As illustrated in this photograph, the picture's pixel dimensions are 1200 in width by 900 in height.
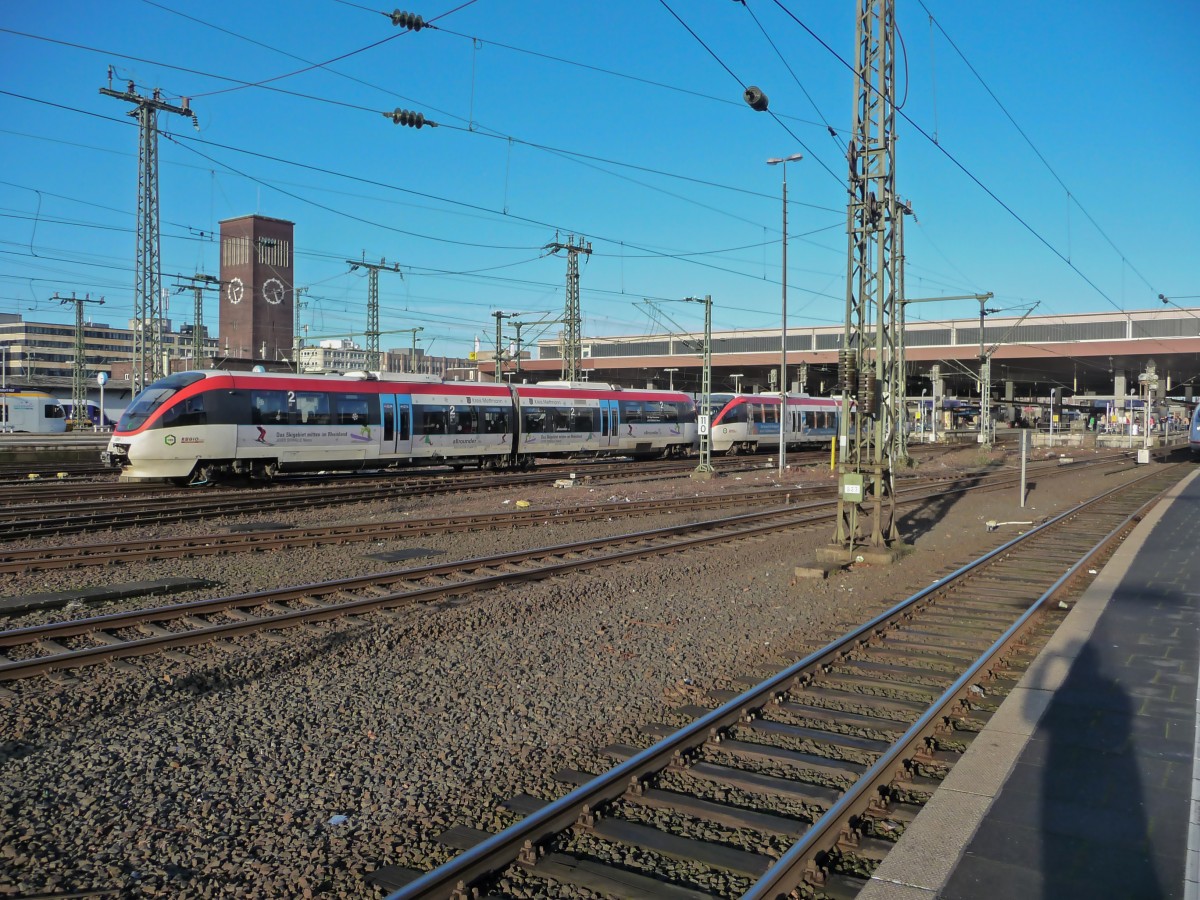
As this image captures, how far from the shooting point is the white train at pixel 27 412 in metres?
50.9

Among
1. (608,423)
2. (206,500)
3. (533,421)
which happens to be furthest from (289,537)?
(608,423)

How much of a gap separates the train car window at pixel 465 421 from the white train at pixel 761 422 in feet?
39.1

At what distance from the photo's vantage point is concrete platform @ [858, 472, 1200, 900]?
4.02 metres

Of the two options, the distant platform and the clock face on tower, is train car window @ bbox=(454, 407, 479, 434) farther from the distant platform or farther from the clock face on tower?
the clock face on tower

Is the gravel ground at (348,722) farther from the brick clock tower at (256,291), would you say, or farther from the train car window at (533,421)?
the brick clock tower at (256,291)

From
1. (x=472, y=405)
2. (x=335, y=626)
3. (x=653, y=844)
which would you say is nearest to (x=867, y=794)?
(x=653, y=844)

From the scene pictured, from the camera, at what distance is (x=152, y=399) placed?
2109 cm

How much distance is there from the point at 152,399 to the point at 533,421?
40.2 feet

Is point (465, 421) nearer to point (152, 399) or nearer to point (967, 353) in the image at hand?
point (152, 399)

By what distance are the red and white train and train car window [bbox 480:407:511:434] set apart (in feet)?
0.11

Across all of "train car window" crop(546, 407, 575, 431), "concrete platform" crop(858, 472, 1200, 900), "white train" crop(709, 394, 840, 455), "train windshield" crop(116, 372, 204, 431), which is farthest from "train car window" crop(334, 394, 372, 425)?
"concrete platform" crop(858, 472, 1200, 900)

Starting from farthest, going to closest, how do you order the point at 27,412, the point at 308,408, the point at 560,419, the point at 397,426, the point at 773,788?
the point at 27,412 → the point at 560,419 → the point at 397,426 → the point at 308,408 → the point at 773,788

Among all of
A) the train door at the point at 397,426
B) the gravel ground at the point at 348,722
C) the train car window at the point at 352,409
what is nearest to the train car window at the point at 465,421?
the train door at the point at 397,426

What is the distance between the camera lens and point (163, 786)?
5316 mm
